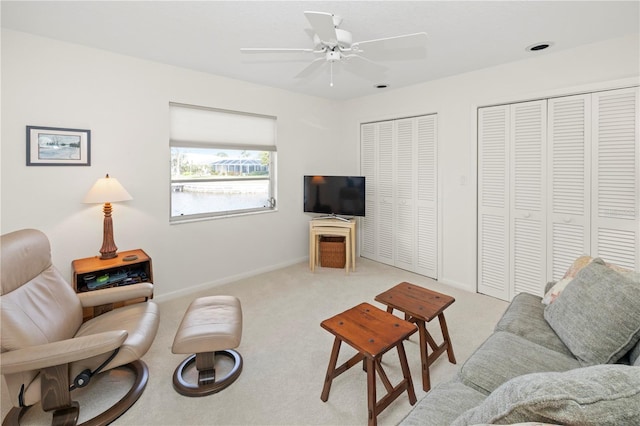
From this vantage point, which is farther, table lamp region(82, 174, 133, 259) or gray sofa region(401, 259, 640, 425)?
table lamp region(82, 174, 133, 259)

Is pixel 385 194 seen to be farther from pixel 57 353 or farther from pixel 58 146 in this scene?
pixel 57 353

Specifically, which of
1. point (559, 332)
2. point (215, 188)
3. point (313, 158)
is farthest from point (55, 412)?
point (313, 158)

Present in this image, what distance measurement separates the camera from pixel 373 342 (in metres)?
1.78

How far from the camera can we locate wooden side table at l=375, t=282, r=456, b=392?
82.5 inches

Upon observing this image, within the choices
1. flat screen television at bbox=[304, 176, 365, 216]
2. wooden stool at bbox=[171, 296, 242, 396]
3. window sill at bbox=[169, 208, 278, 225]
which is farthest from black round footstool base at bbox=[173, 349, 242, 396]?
flat screen television at bbox=[304, 176, 365, 216]

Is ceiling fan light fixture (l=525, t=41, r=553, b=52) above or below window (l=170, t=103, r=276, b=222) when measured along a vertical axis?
above

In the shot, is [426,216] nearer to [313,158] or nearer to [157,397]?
[313,158]

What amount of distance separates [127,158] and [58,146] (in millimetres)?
529

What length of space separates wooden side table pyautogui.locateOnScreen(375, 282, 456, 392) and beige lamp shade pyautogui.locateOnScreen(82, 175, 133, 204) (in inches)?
93.8

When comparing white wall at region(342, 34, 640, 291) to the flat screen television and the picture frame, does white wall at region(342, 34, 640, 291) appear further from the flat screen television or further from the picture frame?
the picture frame

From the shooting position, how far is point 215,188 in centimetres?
393

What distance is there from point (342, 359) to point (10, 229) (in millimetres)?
Result: 2819

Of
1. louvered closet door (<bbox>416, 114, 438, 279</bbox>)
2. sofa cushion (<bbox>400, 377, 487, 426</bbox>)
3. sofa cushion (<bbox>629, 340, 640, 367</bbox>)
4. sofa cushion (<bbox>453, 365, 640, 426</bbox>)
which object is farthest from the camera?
louvered closet door (<bbox>416, 114, 438, 279</bbox>)

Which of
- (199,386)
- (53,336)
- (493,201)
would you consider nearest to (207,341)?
(199,386)
